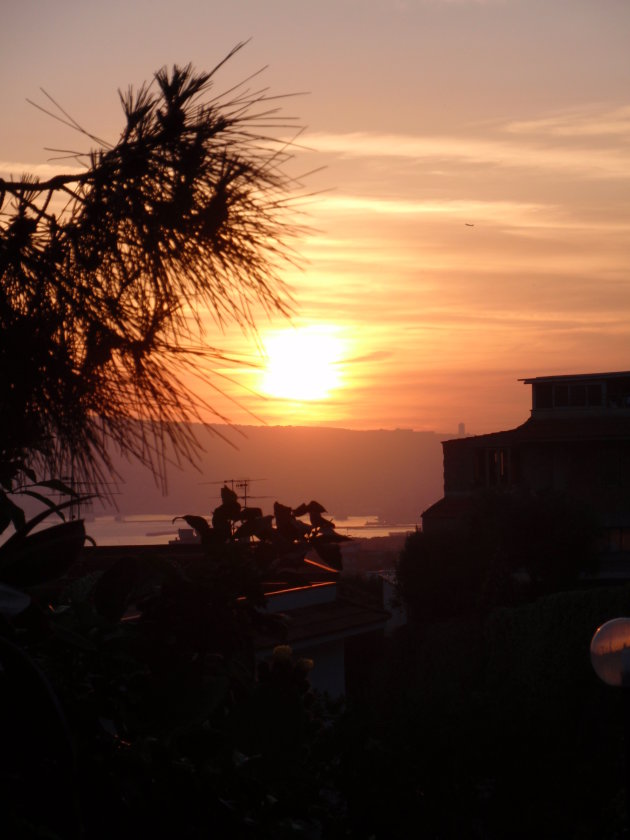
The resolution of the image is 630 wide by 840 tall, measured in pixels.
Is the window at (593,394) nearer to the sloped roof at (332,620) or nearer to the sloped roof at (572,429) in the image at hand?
the sloped roof at (572,429)

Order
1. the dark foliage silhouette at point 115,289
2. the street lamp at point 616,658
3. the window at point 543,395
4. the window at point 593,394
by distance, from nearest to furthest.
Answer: the dark foliage silhouette at point 115,289 → the street lamp at point 616,658 → the window at point 593,394 → the window at point 543,395

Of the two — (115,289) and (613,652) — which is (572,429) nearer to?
(613,652)

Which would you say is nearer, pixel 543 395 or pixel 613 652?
pixel 613 652

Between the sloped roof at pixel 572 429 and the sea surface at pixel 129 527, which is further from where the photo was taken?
the sloped roof at pixel 572 429

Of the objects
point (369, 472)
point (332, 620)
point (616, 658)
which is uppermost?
point (369, 472)

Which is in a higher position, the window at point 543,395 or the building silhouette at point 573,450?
the window at point 543,395

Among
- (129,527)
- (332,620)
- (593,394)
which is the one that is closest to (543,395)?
(593,394)

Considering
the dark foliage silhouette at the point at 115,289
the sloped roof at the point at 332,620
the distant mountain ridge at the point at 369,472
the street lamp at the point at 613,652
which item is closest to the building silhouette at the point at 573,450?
the distant mountain ridge at the point at 369,472

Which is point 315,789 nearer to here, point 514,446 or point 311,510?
point 311,510

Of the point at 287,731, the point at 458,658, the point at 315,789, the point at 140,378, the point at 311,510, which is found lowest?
the point at 458,658

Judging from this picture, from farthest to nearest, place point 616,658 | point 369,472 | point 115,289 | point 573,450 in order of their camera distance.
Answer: point 369,472 → point 573,450 → point 616,658 → point 115,289

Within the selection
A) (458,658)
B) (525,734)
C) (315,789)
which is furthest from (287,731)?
(458,658)

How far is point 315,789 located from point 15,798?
4.56 feet

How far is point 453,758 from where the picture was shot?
12.2 metres
